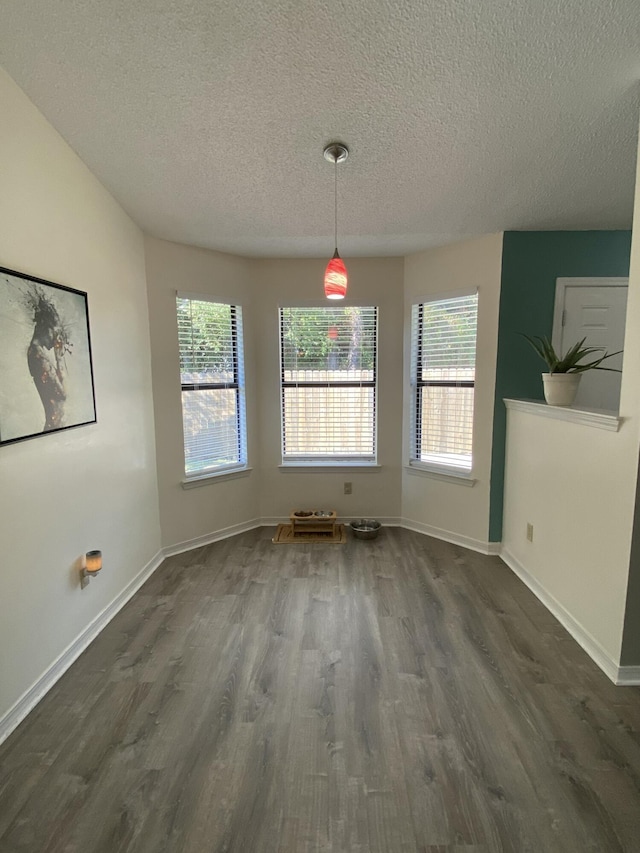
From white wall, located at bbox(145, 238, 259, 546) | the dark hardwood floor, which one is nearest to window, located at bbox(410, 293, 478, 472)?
the dark hardwood floor

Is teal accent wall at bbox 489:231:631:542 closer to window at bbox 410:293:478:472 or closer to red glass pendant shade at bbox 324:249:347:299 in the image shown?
window at bbox 410:293:478:472

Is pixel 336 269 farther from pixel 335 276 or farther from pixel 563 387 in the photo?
pixel 563 387

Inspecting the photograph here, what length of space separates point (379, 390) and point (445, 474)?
0.99 metres

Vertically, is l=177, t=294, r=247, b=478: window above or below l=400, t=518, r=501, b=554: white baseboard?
above

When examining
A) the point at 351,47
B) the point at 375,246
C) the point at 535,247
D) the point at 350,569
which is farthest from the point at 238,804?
the point at 535,247

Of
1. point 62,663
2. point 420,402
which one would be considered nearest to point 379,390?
point 420,402

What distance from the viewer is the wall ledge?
190 cm

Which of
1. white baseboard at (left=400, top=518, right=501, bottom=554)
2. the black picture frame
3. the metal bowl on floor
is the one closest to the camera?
the black picture frame

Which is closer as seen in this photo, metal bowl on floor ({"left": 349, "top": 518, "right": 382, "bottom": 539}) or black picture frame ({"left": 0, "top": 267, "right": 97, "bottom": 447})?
black picture frame ({"left": 0, "top": 267, "right": 97, "bottom": 447})

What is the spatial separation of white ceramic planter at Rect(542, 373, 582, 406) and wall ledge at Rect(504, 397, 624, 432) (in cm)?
7

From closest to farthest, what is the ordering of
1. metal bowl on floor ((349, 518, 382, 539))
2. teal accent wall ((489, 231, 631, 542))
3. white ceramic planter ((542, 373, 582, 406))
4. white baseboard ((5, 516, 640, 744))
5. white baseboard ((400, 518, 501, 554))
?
white baseboard ((5, 516, 640, 744)), white ceramic planter ((542, 373, 582, 406)), teal accent wall ((489, 231, 631, 542)), white baseboard ((400, 518, 501, 554)), metal bowl on floor ((349, 518, 382, 539))

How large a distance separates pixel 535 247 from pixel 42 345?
132 inches

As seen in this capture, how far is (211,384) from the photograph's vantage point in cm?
341

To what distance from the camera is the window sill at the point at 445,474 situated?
10.9ft
